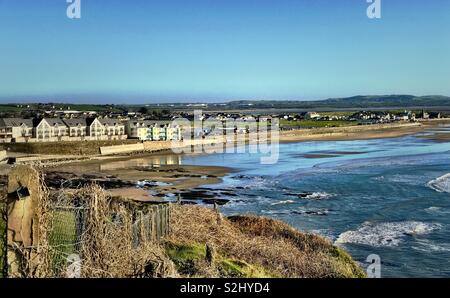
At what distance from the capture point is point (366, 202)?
1000 inches

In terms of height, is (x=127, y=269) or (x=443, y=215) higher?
(x=127, y=269)

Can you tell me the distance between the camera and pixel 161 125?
258ft

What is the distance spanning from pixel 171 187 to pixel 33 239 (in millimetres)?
28271

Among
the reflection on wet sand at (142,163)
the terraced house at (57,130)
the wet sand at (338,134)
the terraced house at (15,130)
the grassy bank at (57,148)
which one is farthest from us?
the wet sand at (338,134)

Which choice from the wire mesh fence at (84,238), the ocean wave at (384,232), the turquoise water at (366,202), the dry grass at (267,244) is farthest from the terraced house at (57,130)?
the wire mesh fence at (84,238)

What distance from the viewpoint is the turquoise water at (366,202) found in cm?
1648

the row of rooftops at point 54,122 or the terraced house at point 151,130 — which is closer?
the row of rooftops at point 54,122

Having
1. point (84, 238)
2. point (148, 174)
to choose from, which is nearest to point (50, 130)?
point (148, 174)

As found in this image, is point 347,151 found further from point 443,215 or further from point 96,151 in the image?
point 443,215

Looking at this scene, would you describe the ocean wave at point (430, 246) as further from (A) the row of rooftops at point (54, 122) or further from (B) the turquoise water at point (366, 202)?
(A) the row of rooftops at point (54, 122)

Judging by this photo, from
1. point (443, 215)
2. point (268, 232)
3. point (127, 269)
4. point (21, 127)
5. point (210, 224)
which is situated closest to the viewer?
point (127, 269)

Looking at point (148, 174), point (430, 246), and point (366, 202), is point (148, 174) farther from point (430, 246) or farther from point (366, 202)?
point (430, 246)

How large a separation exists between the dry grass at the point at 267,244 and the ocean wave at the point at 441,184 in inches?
683

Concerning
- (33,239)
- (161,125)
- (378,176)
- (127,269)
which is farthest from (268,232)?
(161,125)
